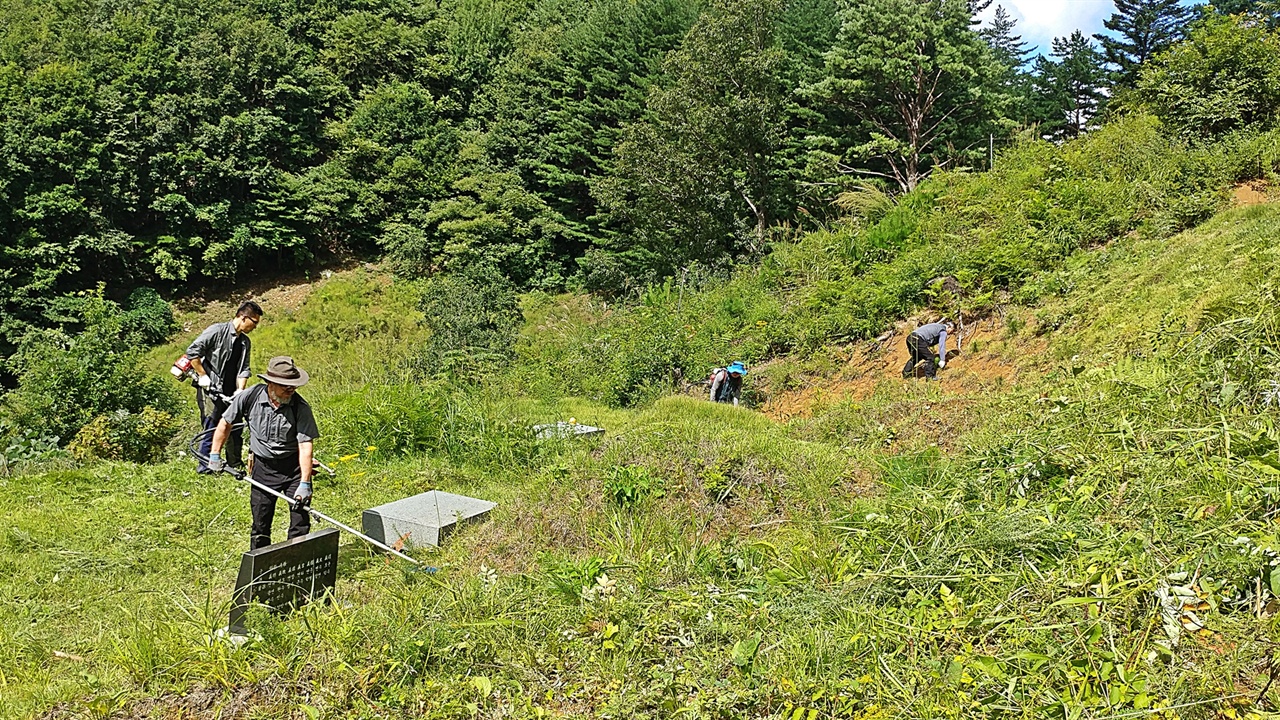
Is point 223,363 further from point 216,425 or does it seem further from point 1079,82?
point 1079,82

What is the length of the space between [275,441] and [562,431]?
3.60 meters

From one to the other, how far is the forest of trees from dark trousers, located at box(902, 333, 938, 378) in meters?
9.05

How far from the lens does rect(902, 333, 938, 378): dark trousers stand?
910 cm

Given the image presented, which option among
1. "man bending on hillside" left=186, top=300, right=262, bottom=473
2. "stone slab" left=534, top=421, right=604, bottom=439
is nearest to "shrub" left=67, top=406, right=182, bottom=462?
"man bending on hillside" left=186, top=300, right=262, bottom=473

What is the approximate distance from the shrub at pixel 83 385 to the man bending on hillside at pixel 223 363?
3828mm

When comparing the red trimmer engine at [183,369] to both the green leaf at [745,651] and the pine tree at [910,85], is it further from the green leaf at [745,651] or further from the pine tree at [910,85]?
the pine tree at [910,85]

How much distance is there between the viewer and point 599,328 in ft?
56.1

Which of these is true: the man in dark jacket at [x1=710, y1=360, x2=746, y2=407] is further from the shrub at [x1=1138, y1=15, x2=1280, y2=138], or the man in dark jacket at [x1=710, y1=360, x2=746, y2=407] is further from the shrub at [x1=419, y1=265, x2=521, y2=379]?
the shrub at [x1=1138, y1=15, x2=1280, y2=138]

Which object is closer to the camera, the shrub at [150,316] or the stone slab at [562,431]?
the stone slab at [562,431]

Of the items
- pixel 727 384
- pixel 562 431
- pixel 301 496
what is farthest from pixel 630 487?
pixel 727 384

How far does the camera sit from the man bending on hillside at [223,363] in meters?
5.33

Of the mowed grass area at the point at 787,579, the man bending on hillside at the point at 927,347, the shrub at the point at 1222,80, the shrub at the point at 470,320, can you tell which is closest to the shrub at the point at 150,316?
the shrub at the point at 470,320

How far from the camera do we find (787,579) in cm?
376

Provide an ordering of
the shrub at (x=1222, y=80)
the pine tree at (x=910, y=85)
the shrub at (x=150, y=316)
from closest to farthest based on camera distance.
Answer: the shrub at (x=1222, y=80) → the pine tree at (x=910, y=85) → the shrub at (x=150, y=316)
